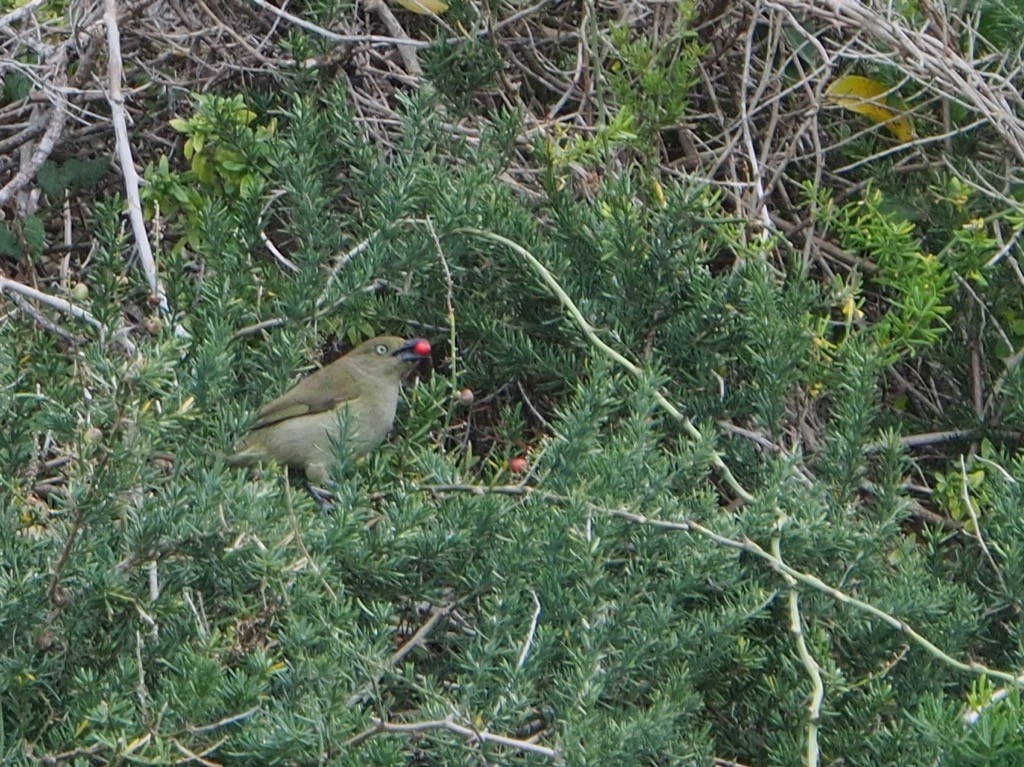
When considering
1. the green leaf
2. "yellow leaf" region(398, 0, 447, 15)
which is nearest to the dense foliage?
the green leaf

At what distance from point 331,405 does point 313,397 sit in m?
0.06

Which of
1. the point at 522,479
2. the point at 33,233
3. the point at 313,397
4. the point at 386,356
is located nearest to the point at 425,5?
the point at 386,356

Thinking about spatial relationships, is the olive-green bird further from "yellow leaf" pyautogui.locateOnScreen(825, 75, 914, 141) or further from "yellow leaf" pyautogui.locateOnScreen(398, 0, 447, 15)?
"yellow leaf" pyautogui.locateOnScreen(825, 75, 914, 141)

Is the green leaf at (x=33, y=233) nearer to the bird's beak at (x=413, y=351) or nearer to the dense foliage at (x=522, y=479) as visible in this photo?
the dense foliage at (x=522, y=479)

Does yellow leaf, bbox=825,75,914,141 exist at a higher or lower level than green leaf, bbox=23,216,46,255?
higher

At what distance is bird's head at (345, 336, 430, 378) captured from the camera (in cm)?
448

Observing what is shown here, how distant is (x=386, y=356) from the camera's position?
15.1 ft

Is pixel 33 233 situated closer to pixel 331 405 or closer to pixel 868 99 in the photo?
pixel 331 405

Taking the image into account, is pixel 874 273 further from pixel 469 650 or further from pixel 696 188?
pixel 469 650

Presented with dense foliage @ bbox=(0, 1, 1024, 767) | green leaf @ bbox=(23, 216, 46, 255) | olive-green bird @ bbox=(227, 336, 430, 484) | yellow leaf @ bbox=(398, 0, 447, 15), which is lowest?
olive-green bird @ bbox=(227, 336, 430, 484)

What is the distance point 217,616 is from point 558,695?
77cm

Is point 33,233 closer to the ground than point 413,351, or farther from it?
farther from it

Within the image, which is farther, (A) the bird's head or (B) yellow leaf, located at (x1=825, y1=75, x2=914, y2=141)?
(B) yellow leaf, located at (x1=825, y1=75, x2=914, y2=141)

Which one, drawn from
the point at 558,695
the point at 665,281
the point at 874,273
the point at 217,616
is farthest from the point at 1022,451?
the point at 217,616
